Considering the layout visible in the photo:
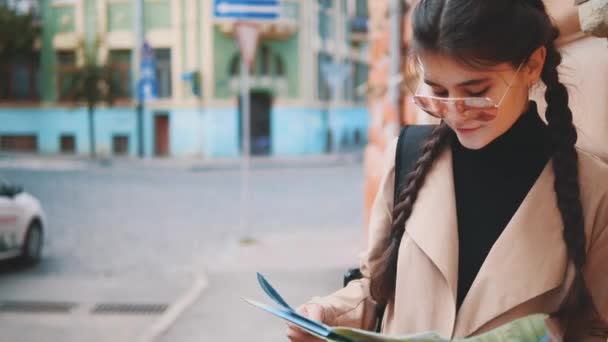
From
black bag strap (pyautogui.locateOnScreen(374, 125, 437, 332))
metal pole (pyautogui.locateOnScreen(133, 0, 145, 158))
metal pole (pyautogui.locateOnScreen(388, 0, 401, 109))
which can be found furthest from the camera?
metal pole (pyautogui.locateOnScreen(133, 0, 145, 158))

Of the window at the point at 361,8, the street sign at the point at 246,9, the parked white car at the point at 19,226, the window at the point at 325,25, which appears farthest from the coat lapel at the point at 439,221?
the window at the point at 361,8

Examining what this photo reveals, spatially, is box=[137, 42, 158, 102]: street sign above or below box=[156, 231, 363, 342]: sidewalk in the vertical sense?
above

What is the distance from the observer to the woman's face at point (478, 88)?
4.23ft

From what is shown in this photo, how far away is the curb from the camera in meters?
4.83

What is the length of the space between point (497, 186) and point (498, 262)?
16 cm

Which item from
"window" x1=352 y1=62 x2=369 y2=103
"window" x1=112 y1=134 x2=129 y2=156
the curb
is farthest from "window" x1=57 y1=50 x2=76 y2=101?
the curb

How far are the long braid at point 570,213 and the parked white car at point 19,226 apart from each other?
6.75 metres

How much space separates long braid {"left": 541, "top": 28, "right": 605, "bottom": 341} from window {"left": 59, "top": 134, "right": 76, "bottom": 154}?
26.1m

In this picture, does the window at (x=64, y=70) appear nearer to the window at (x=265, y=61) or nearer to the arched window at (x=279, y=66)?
the window at (x=265, y=61)

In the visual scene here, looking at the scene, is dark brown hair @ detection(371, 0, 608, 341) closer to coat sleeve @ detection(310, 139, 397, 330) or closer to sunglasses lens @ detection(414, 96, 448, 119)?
sunglasses lens @ detection(414, 96, 448, 119)

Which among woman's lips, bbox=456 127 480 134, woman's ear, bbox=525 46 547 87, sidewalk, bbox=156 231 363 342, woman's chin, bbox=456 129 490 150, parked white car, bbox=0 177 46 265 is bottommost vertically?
sidewalk, bbox=156 231 363 342

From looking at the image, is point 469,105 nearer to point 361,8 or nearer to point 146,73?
point 146,73

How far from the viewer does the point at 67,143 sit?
26000 mm

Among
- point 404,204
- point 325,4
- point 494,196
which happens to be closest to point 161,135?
point 325,4
